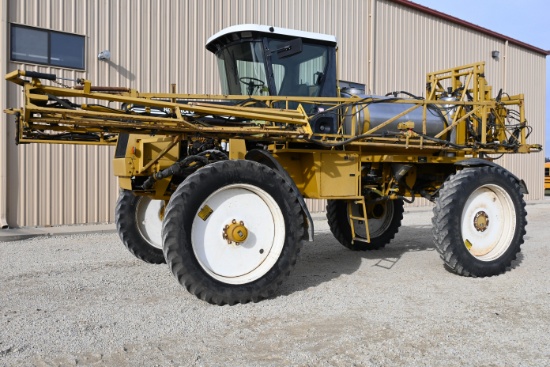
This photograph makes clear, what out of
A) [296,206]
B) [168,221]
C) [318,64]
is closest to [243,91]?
[318,64]

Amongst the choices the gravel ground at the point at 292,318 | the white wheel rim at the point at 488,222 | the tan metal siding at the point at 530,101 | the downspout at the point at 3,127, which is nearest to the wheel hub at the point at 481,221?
the white wheel rim at the point at 488,222

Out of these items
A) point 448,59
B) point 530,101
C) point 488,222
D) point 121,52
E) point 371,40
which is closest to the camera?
point 488,222

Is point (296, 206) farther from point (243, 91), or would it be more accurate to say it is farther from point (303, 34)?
point (303, 34)

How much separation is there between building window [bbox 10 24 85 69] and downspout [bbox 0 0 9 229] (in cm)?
18

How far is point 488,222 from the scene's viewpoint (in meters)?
5.92

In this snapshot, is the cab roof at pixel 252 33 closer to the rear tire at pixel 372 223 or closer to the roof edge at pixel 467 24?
the rear tire at pixel 372 223

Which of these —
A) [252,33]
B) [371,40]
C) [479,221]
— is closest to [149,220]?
[252,33]

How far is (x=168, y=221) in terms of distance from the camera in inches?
162

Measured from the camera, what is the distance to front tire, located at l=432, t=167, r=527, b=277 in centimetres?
546

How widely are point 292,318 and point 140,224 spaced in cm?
261

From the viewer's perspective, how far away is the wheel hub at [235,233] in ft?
14.6

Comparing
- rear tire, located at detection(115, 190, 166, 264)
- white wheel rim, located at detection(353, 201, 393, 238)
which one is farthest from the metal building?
white wheel rim, located at detection(353, 201, 393, 238)

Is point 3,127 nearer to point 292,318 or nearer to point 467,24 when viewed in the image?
point 292,318

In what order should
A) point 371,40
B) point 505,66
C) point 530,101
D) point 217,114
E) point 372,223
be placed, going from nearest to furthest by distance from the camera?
point 217,114
point 372,223
point 371,40
point 505,66
point 530,101
